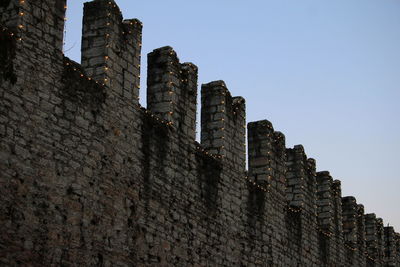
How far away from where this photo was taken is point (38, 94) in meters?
13.8

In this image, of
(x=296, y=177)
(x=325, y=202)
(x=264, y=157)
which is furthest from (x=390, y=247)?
(x=264, y=157)

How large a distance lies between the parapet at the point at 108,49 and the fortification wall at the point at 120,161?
0.07ft

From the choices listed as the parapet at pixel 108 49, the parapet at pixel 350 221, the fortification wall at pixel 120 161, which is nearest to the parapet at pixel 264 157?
the fortification wall at pixel 120 161

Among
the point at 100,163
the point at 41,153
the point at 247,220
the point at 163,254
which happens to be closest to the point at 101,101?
the point at 100,163

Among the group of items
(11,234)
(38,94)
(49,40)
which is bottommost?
(11,234)

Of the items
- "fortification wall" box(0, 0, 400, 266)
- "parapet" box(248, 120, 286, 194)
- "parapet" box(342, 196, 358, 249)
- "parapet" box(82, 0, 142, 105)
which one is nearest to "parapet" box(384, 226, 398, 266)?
"parapet" box(342, 196, 358, 249)

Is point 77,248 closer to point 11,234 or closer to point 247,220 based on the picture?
point 11,234

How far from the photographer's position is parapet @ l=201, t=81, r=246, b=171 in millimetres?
19125

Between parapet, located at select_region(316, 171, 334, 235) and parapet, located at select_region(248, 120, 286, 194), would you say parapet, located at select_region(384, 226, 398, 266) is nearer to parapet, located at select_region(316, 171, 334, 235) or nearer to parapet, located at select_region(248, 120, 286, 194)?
parapet, located at select_region(316, 171, 334, 235)

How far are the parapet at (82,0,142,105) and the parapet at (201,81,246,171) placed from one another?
326 centimetres

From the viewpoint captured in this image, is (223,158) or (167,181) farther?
(223,158)

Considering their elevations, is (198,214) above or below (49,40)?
below

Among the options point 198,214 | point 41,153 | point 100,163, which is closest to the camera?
point 41,153

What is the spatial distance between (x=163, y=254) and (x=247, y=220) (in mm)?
3928
